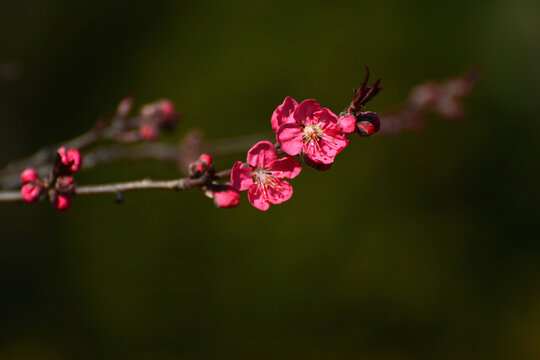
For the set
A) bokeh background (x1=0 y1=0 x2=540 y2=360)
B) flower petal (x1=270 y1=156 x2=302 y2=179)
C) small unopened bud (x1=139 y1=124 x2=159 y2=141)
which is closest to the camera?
flower petal (x1=270 y1=156 x2=302 y2=179)

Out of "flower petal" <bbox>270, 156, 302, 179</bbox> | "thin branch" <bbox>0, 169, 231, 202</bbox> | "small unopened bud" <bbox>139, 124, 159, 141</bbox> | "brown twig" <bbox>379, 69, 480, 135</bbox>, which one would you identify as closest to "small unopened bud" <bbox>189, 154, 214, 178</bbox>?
"thin branch" <bbox>0, 169, 231, 202</bbox>

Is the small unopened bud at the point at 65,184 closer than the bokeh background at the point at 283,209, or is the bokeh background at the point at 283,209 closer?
the small unopened bud at the point at 65,184

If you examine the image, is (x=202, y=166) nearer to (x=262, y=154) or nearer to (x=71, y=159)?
(x=262, y=154)

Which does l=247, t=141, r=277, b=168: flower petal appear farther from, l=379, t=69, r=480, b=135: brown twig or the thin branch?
l=379, t=69, r=480, b=135: brown twig

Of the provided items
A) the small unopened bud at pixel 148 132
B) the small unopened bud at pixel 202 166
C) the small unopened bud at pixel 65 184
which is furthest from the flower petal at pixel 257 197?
the small unopened bud at pixel 148 132

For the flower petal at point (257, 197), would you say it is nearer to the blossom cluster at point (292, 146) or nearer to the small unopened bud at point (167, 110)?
the blossom cluster at point (292, 146)

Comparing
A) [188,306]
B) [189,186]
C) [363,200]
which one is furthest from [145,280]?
[189,186]

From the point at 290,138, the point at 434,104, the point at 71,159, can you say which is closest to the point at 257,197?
the point at 290,138
